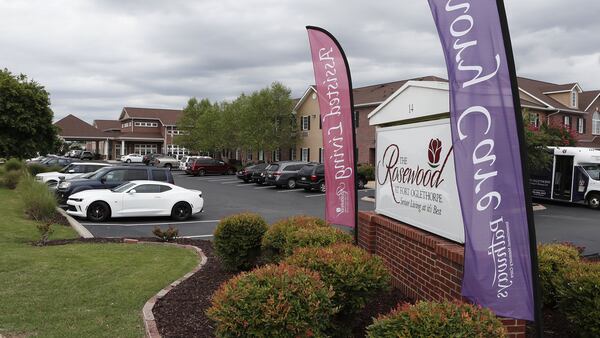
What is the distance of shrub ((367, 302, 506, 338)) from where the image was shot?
2.94m

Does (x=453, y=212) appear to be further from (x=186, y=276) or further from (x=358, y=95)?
(x=358, y=95)

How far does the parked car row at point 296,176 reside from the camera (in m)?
28.2

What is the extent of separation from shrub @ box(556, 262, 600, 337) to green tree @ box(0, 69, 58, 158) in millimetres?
25649

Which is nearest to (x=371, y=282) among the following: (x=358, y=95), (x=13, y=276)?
(x=13, y=276)

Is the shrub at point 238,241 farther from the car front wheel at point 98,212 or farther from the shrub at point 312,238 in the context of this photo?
the car front wheel at point 98,212

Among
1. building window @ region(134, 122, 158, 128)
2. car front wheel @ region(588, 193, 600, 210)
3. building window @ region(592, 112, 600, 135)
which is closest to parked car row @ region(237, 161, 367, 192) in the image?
car front wheel @ region(588, 193, 600, 210)

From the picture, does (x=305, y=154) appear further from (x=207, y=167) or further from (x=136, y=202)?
(x=136, y=202)

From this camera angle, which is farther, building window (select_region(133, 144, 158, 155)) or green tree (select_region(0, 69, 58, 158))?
building window (select_region(133, 144, 158, 155))

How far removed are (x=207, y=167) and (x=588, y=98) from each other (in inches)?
1438

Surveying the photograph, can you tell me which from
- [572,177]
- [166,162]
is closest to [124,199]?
[572,177]

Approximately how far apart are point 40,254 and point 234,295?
6667 mm

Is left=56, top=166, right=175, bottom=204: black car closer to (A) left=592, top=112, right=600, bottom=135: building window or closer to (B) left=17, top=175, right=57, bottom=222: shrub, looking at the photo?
(B) left=17, top=175, right=57, bottom=222: shrub

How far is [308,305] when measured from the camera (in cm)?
362

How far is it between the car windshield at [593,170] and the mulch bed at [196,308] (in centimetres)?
2015
